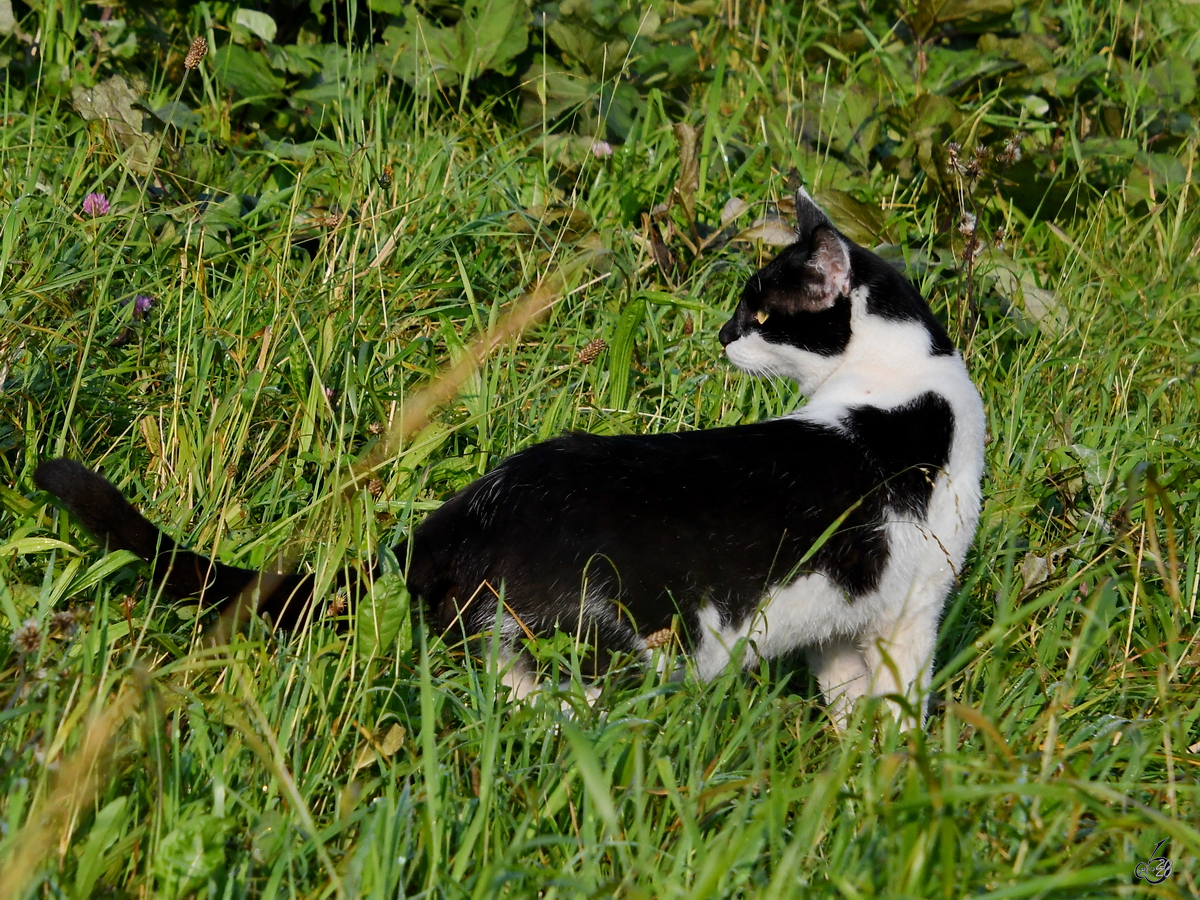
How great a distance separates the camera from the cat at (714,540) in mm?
2174

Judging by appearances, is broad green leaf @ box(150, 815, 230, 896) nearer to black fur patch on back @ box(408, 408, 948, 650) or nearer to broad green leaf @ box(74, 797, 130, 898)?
broad green leaf @ box(74, 797, 130, 898)

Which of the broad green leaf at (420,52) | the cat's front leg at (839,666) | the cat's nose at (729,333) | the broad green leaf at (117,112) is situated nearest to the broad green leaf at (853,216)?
the cat's nose at (729,333)

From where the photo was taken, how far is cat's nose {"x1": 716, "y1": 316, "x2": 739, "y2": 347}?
2.98 meters

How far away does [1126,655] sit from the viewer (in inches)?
99.9

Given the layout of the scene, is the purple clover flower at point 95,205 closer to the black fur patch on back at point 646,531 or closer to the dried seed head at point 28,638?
the black fur patch on back at point 646,531

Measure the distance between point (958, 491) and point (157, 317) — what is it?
2.03 metres

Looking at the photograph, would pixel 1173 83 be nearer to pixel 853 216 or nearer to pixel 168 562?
pixel 853 216

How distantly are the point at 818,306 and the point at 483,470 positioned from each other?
90cm

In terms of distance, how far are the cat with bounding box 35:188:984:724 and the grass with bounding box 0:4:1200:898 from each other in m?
0.11

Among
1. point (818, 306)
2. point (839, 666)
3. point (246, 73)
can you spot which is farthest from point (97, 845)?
point (246, 73)

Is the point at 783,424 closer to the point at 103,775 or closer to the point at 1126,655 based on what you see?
the point at 1126,655

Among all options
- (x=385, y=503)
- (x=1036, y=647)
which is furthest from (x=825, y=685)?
(x=385, y=503)

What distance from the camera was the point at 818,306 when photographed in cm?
279

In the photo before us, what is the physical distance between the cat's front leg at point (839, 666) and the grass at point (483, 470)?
0.13 metres
